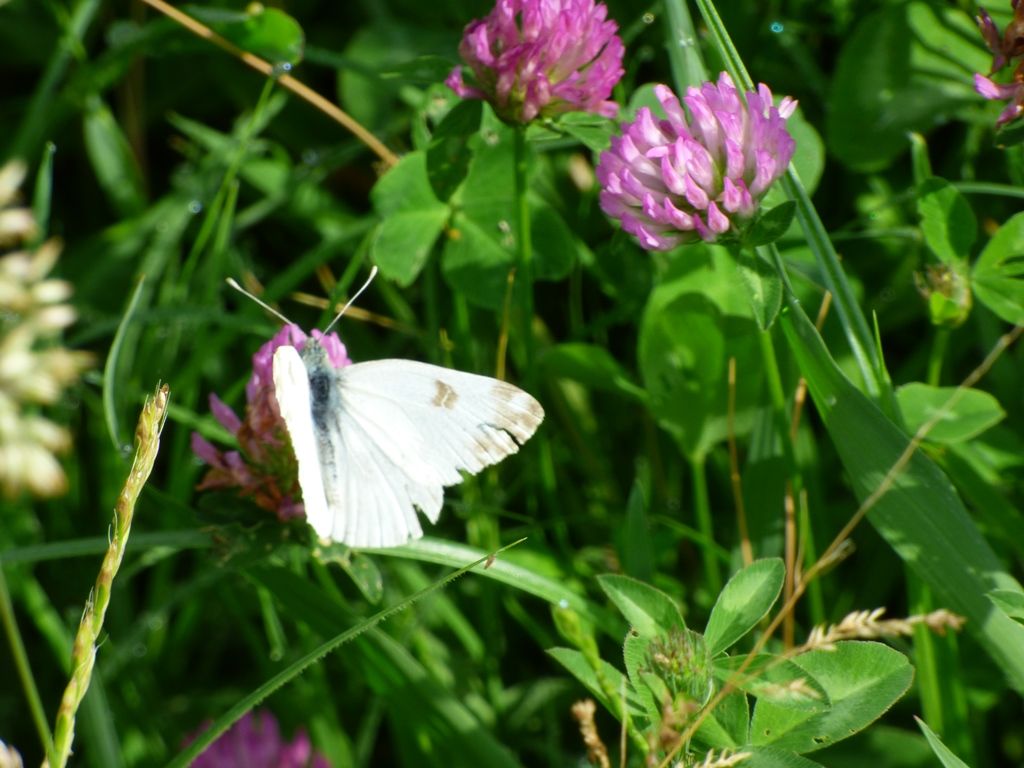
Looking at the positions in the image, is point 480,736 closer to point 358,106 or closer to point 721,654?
point 721,654

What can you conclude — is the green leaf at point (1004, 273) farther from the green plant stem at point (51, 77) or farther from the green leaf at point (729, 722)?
the green plant stem at point (51, 77)

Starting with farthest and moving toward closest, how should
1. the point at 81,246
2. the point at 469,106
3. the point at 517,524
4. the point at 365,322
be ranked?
the point at 81,246, the point at 365,322, the point at 517,524, the point at 469,106

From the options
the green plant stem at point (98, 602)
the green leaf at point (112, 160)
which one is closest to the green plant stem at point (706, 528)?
the green plant stem at point (98, 602)

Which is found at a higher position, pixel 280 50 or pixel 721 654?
pixel 280 50

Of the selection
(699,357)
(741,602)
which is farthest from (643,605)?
(699,357)

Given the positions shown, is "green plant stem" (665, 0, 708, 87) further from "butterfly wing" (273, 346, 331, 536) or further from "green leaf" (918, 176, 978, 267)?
"butterfly wing" (273, 346, 331, 536)

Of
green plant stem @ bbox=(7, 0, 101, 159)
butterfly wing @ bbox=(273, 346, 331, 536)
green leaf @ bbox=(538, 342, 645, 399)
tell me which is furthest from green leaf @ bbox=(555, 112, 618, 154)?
green plant stem @ bbox=(7, 0, 101, 159)

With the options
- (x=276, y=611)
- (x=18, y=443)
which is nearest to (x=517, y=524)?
(x=276, y=611)
